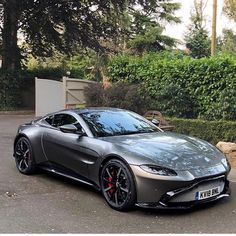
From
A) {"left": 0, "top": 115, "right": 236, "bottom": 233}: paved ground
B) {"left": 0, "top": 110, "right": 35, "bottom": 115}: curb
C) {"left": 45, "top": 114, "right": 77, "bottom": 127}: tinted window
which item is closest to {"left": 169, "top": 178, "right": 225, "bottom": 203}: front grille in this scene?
{"left": 0, "top": 115, "right": 236, "bottom": 233}: paved ground

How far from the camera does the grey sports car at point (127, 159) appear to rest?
5641mm

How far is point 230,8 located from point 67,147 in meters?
35.8

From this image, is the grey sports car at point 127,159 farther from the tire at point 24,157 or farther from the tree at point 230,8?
the tree at point 230,8

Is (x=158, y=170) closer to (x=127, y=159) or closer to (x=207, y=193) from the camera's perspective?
(x=127, y=159)

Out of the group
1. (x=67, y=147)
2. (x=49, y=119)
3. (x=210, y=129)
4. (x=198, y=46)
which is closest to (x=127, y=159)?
(x=67, y=147)

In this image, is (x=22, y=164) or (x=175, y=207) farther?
(x=22, y=164)

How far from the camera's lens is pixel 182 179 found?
5.55 m

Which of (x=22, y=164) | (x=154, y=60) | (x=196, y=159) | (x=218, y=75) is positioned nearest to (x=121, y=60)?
(x=154, y=60)

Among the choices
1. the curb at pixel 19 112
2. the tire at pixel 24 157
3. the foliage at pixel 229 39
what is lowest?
the curb at pixel 19 112

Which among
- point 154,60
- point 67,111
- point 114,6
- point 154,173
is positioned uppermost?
point 114,6

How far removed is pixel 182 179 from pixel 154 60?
1049 centimetres

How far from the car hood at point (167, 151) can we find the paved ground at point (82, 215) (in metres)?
0.63

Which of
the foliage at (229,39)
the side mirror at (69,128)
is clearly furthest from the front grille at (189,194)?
the foliage at (229,39)

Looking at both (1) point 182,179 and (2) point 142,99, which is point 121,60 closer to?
(2) point 142,99
